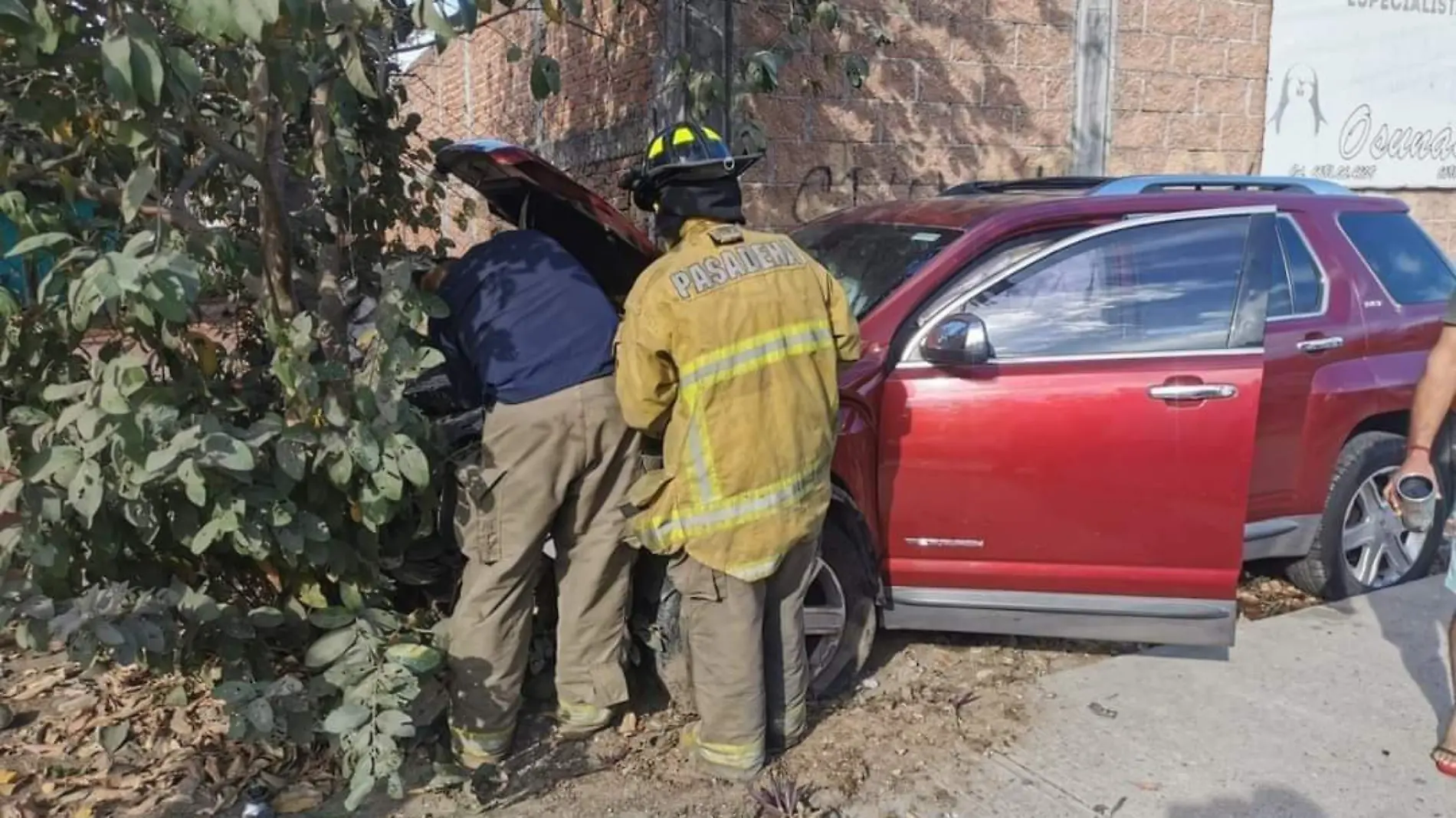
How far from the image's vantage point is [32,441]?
2908 mm

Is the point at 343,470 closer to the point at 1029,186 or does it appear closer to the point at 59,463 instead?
the point at 59,463

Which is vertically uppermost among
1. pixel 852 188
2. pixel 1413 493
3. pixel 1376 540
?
pixel 852 188

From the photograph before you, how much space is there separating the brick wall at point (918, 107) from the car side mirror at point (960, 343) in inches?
137

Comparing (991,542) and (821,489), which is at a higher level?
(821,489)

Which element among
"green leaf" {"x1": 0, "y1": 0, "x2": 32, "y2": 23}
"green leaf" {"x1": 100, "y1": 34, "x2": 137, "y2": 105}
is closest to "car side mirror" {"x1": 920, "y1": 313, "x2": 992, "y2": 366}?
"green leaf" {"x1": 100, "y1": 34, "x2": 137, "y2": 105}

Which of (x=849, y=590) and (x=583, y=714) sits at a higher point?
(x=849, y=590)

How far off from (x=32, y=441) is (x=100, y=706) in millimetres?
1390

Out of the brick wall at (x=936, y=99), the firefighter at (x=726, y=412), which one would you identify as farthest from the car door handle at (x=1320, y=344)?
the brick wall at (x=936, y=99)

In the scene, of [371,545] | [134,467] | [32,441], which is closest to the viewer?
[134,467]

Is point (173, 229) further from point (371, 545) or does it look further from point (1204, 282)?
point (1204, 282)

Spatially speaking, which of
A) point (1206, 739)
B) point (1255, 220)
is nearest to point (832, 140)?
point (1255, 220)

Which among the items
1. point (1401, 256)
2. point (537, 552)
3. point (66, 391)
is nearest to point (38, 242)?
point (66, 391)

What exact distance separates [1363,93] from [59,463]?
10237 millimetres

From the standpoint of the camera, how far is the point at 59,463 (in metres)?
2.67
